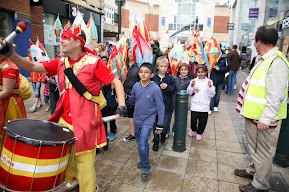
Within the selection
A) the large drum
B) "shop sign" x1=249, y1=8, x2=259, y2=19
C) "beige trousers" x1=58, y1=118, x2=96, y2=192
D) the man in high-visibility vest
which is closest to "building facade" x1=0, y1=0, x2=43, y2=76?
"beige trousers" x1=58, y1=118, x2=96, y2=192

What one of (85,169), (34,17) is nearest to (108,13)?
(34,17)

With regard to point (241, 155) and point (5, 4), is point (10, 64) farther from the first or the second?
point (5, 4)

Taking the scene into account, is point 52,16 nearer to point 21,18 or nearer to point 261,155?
point 21,18

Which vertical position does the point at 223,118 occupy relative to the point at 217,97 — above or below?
below

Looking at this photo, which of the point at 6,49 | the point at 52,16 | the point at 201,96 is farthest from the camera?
the point at 52,16

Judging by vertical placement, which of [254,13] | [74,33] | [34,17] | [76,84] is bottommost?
[76,84]

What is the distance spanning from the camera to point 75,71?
7.76 feet

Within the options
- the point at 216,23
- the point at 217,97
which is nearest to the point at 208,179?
the point at 217,97

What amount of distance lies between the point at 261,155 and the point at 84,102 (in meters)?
2.19

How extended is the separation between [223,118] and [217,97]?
87 centimetres

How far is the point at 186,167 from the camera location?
3.75m

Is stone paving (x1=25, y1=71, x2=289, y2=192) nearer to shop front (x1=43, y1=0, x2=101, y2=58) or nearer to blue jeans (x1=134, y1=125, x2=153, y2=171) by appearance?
blue jeans (x1=134, y1=125, x2=153, y2=171)

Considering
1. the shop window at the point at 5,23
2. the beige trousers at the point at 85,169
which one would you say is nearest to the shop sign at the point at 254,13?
the shop window at the point at 5,23

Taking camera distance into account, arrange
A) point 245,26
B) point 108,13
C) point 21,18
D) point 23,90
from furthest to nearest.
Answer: point 108,13
point 245,26
point 21,18
point 23,90
